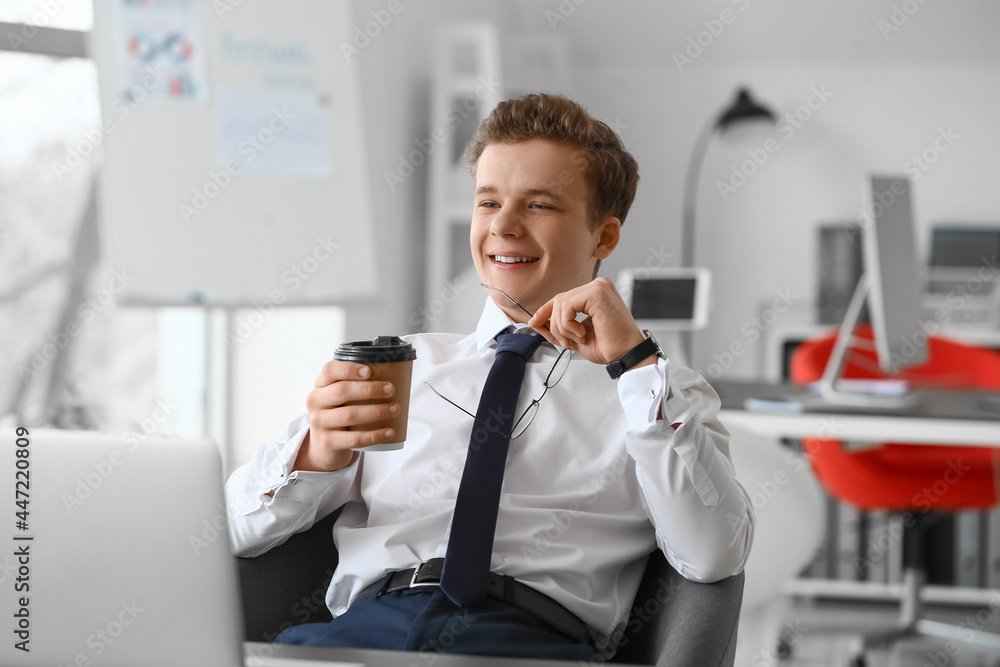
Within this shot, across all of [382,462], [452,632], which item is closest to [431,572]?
[452,632]

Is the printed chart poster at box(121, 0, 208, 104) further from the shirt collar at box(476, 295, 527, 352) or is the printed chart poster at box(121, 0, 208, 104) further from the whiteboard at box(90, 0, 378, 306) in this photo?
the shirt collar at box(476, 295, 527, 352)

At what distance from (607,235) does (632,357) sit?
36 centimetres

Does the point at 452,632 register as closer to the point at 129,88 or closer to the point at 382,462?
the point at 382,462

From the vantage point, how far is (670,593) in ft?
4.08

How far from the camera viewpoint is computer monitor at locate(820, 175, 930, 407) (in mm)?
2805

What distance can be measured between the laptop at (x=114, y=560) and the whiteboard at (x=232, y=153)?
207 cm

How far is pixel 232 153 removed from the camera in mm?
2891

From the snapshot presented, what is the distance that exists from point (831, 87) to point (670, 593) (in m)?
5.65

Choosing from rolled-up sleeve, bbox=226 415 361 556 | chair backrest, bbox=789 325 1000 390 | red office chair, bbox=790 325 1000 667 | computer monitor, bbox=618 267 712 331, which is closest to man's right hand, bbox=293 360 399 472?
rolled-up sleeve, bbox=226 415 361 556

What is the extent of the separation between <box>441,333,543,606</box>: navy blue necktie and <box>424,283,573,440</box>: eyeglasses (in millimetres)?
19

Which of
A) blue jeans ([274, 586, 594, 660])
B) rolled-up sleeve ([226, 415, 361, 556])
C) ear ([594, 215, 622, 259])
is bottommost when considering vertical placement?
blue jeans ([274, 586, 594, 660])

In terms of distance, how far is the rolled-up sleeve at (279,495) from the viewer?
1217mm

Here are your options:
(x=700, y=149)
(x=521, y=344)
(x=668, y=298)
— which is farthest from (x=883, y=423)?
(x=700, y=149)

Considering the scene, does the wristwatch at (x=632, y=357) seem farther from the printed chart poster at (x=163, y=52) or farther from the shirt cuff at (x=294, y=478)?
the printed chart poster at (x=163, y=52)
